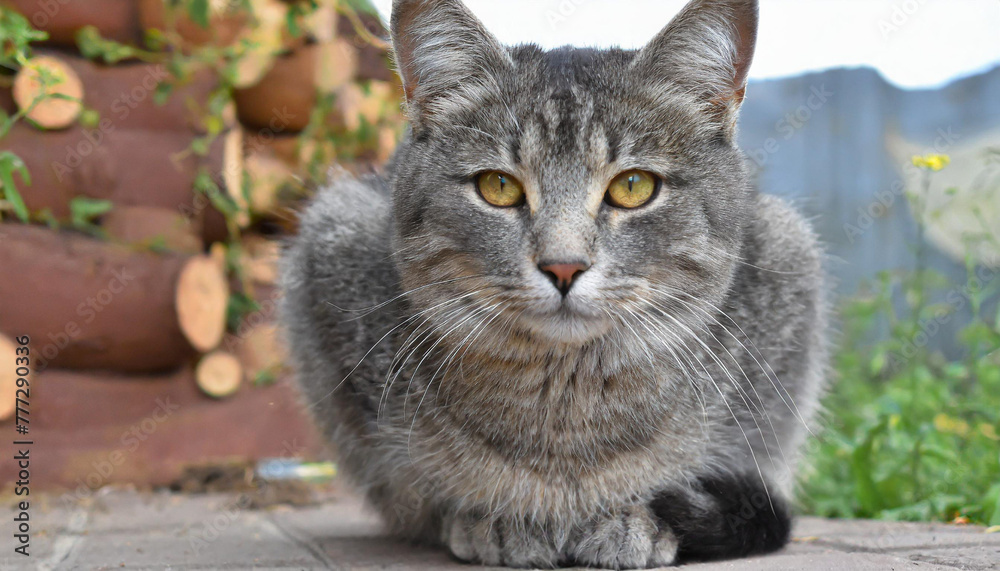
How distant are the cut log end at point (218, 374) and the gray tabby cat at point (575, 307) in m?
1.65

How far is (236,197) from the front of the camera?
11.9ft

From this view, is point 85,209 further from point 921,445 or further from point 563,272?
point 921,445

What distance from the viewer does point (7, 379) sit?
9.83 feet

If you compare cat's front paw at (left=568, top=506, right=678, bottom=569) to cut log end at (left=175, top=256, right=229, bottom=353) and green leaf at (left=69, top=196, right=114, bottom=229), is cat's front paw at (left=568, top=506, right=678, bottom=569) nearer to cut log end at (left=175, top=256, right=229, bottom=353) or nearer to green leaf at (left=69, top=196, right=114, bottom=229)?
cut log end at (left=175, top=256, right=229, bottom=353)

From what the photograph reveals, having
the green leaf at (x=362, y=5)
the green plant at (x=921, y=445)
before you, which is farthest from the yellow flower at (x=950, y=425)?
the green leaf at (x=362, y=5)

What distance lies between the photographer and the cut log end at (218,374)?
3543mm

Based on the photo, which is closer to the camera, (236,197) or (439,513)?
(439,513)

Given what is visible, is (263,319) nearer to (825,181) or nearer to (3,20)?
(3,20)

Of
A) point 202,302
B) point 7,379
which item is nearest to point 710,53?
point 202,302

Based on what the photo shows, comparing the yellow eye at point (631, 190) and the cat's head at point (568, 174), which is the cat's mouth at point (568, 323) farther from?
the yellow eye at point (631, 190)

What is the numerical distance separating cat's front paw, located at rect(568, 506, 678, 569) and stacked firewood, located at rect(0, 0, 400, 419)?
158cm

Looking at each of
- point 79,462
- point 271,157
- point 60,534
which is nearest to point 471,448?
point 60,534

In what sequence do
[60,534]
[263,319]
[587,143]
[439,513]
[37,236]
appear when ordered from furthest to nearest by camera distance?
[263,319], [37,236], [60,534], [439,513], [587,143]

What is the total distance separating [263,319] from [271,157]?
800mm
